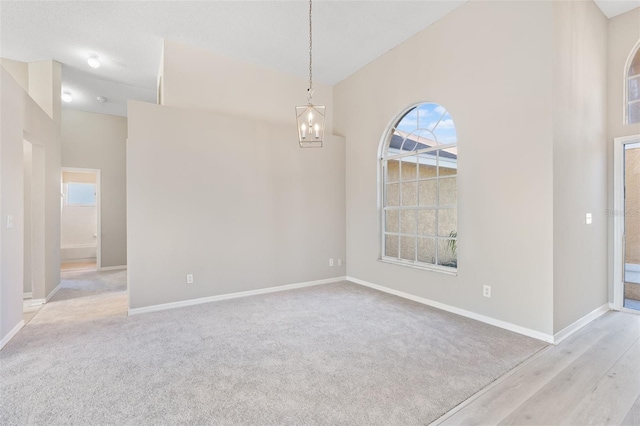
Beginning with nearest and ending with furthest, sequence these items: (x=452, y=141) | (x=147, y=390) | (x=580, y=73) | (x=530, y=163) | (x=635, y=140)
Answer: (x=147, y=390), (x=530, y=163), (x=580, y=73), (x=635, y=140), (x=452, y=141)

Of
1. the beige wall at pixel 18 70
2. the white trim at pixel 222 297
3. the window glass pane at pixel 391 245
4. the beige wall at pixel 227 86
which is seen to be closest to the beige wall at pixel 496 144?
the window glass pane at pixel 391 245

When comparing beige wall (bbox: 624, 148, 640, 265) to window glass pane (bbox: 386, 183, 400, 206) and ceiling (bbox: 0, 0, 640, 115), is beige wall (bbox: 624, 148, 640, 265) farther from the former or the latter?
→ window glass pane (bbox: 386, 183, 400, 206)

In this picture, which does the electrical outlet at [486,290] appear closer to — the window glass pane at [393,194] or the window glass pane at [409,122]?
the window glass pane at [393,194]

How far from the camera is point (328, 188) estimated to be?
5.14m

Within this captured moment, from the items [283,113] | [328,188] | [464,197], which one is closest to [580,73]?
[464,197]

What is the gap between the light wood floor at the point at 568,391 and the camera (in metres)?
1.75

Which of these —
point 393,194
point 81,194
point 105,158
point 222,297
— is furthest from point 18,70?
point 393,194

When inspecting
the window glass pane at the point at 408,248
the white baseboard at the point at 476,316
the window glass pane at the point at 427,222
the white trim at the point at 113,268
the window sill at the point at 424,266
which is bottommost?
the white trim at the point at 113,268

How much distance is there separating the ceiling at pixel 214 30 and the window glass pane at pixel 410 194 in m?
2.07

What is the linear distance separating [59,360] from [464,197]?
4.28 meters

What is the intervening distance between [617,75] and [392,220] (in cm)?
318

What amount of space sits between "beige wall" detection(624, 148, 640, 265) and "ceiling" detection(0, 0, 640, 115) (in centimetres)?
175

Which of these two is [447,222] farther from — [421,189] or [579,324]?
[579,324]

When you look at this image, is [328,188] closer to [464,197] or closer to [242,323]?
[464,197]
